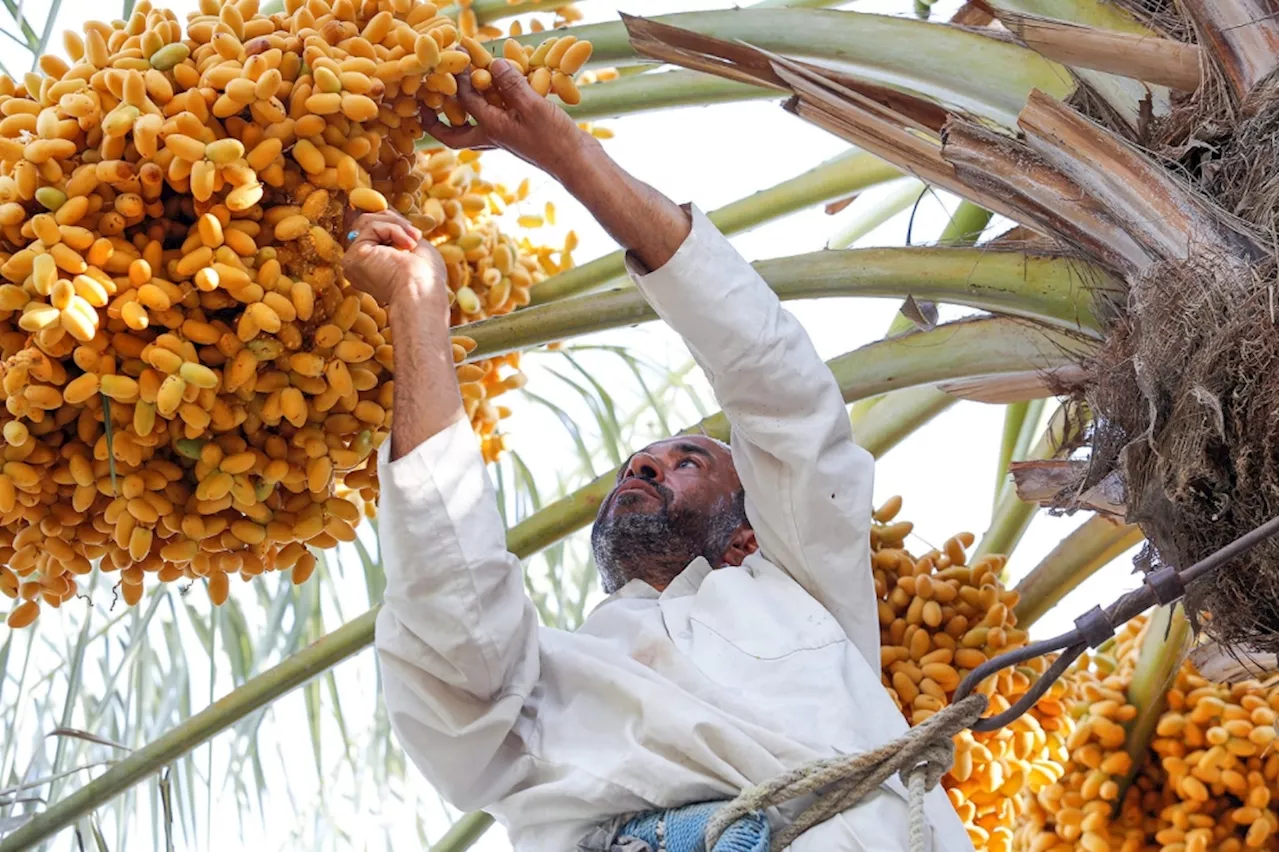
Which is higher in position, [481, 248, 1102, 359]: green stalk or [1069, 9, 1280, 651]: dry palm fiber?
[481, 248, 1102, 359]: green stalk

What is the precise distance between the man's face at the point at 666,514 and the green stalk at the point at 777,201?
440 millimetres

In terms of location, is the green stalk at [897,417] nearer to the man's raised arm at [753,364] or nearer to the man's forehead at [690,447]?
the man's forehead at [690,447]

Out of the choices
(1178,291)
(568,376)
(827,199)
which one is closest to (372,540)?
(568,376)

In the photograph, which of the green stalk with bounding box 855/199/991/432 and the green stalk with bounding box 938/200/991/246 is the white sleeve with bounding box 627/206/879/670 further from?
the green stalk with bounding box 938/200/991/246

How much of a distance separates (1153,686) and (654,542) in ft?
3.53

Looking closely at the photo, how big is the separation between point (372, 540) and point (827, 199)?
101cm

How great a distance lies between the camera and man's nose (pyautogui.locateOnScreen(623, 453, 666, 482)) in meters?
2.68

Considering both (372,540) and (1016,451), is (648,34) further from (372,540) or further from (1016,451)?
(1016,451)

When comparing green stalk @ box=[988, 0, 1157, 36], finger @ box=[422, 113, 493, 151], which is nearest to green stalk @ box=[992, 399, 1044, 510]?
green stalk @ box=[988, 0, 1157, 36]

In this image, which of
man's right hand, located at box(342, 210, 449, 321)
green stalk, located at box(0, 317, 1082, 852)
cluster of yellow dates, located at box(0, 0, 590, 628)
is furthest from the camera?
green stalk, located at box(0, 317, 1082, 852)

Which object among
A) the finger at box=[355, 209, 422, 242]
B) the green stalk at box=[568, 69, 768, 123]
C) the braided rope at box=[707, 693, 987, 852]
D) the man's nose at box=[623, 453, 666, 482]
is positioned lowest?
the braided rope at box=[707, 693, 987, 852]

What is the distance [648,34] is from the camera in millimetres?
2479

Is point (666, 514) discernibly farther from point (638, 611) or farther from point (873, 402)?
point (873, 402)

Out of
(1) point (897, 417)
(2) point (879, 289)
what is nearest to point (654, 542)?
(2) point (879, 289)
